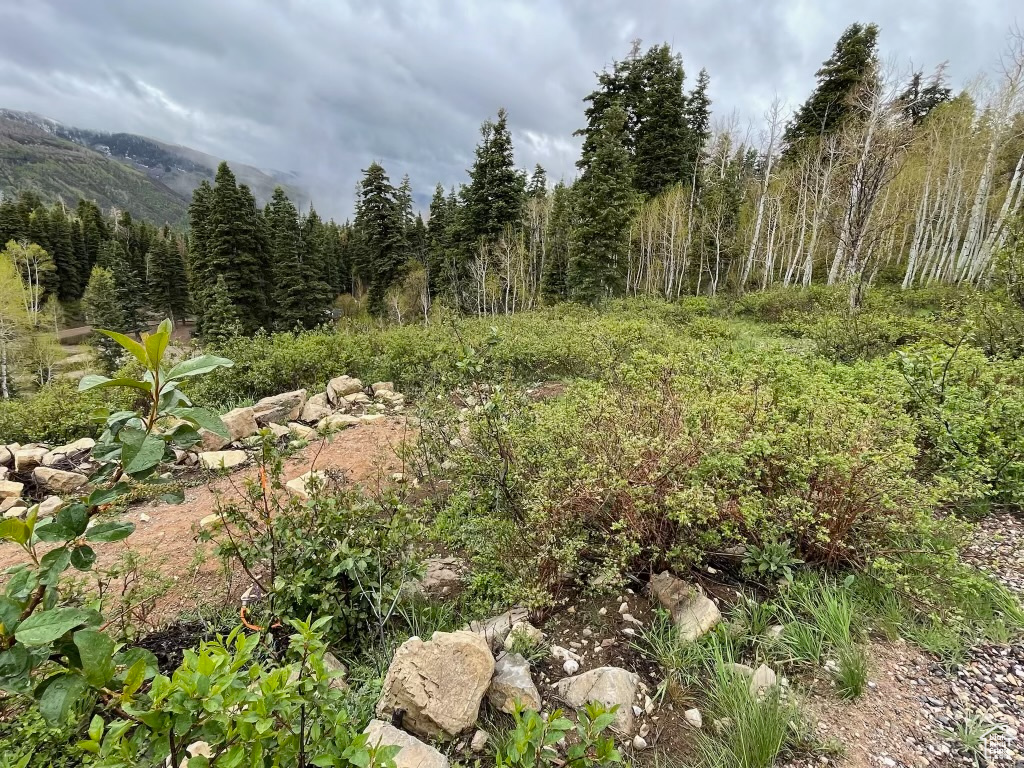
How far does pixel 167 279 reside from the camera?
44.1 meters

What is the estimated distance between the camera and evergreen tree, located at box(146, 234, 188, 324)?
43438 millimetres

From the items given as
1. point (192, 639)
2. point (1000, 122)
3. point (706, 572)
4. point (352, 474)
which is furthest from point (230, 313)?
point (1000, 122)

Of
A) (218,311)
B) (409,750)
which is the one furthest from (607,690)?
(218,311)

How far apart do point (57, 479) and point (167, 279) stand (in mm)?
49083

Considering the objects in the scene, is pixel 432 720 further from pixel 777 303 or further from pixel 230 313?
pixel 230 313

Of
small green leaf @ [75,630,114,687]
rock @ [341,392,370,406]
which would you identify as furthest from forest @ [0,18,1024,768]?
rock @ [341,392,370,406]

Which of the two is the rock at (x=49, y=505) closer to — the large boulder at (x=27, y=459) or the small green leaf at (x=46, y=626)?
the large boulder at (x=27, y=459)

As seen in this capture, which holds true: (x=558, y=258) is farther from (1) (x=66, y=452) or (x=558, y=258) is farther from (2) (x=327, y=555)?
(2) (x=327, y=555)

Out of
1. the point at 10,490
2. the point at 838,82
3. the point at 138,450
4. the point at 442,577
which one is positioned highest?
the point at 838,82

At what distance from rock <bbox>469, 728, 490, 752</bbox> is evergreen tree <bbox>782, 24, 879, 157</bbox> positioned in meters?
33.0

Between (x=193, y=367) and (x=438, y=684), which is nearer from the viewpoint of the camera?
(x=193, y=367)

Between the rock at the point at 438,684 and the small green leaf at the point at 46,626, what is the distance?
1551 millimetres

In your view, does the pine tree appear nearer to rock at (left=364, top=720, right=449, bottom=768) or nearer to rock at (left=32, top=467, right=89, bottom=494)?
rock at (left=32, top=467, right=89, bottom=494)

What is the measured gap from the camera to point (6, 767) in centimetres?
110
